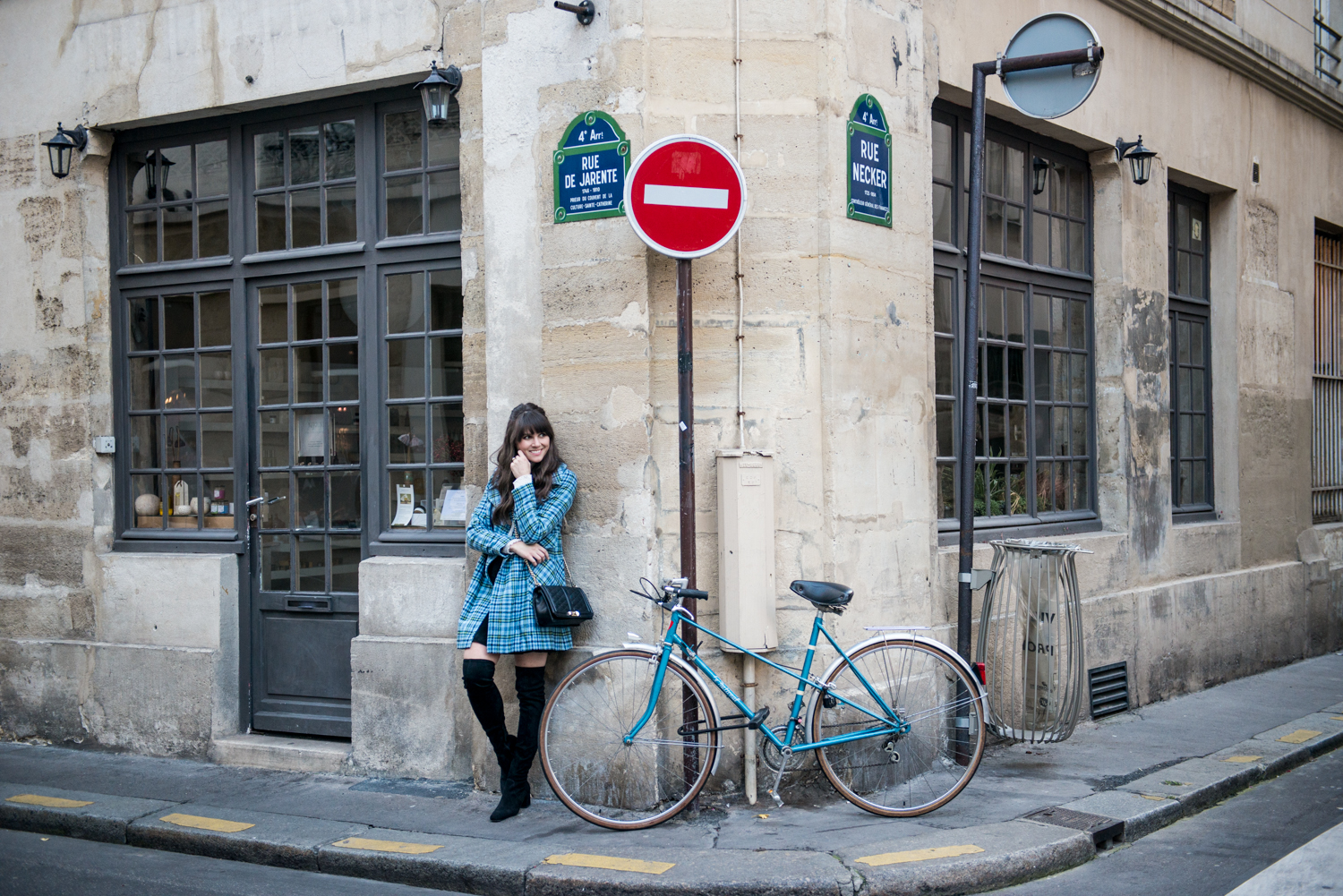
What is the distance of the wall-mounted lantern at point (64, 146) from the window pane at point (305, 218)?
5.00 feet

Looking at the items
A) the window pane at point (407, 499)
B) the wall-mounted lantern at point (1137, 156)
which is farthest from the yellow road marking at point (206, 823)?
the wall-mounted lantern at point (1137, 156)

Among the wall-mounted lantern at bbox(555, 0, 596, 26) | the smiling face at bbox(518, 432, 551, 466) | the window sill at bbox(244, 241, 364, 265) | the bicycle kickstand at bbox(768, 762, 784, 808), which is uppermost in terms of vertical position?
the wall-mounted lantern at bbox(555, 0, 596, 26)

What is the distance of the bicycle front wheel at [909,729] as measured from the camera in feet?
18.9

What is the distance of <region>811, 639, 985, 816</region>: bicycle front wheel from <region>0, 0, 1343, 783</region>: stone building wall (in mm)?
483

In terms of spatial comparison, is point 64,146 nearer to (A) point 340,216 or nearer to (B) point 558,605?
(A) point 340,216

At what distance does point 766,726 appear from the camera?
19.1 feet

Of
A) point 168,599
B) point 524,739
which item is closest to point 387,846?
point 524,739

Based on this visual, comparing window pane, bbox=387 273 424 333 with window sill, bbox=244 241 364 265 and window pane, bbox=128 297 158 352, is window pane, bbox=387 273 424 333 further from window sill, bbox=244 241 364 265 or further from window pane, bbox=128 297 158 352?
window pane, bbox=128 297 158 352

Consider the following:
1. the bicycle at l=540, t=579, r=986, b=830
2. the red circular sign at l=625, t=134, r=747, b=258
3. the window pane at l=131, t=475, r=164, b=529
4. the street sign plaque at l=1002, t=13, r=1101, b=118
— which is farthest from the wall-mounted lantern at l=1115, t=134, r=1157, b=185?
the window pane at l=131, t=475, r=164, b=529

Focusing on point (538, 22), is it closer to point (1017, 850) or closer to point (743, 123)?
point (743, 123)

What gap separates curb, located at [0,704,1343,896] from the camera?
4891 millimetres

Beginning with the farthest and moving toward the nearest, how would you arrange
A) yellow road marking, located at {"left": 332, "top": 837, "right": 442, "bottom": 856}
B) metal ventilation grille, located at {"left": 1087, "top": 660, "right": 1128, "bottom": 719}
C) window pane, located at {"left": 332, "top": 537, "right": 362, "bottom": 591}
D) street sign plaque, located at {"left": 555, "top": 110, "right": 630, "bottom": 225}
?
1. metal ventilation grille, located at {"left": 1087, "top": 660, "right": 1128, "bottom": 719}
2. window pane, located at {"left": 332, "top": 537, "right": 362, "bottom": 591}
3. street sign plaque, located at {"left": 555, "top": 110, "right": 630, "bottom": 225}
4. yellow road marking, located at {"left": 332, "top": 837, "right": 442, "bottom": 856}

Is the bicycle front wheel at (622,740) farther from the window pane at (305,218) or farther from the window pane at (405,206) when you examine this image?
the window pane at (305,218)

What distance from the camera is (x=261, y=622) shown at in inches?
298
